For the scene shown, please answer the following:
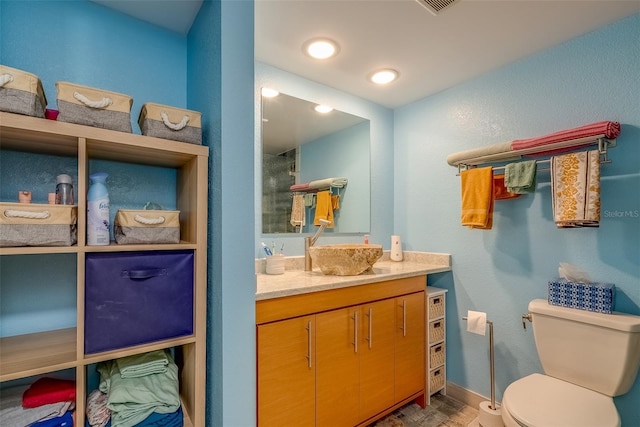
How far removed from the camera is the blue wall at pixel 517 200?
5.03ft

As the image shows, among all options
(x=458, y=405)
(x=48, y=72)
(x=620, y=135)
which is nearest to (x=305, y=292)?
(x=48, y=72)

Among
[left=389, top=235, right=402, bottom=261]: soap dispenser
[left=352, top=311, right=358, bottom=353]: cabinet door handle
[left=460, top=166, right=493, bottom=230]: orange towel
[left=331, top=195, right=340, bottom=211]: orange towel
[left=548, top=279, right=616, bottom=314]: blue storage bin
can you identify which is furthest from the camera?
[left=389, top=235, right=402, bottom=261]: soap dispenser

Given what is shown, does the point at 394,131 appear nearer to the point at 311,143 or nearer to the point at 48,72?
the point at 311,143

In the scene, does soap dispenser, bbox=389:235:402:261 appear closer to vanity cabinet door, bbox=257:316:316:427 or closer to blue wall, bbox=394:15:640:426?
blue wall, bbox=394:15:640:426

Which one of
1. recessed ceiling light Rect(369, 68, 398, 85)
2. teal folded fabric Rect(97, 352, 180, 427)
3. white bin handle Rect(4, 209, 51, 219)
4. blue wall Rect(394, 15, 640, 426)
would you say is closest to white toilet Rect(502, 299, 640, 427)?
blue wall Rect(394, 15, 640, 426)

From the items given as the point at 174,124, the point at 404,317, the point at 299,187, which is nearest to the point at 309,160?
the point at 299,187

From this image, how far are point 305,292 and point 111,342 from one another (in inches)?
29.7

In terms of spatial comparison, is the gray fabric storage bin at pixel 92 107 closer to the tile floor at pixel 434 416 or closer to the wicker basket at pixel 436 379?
the tile floor at pixel 434 416

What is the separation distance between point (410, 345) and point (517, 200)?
1118 mm

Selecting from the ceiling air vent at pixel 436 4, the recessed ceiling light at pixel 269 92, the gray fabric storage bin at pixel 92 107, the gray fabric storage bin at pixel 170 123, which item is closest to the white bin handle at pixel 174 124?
the gray fabric storage bin at pixel 170 123

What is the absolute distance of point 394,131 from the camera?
2.67m

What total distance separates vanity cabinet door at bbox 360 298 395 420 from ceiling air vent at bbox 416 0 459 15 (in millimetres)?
1487

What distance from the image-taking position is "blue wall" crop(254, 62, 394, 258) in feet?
6.35

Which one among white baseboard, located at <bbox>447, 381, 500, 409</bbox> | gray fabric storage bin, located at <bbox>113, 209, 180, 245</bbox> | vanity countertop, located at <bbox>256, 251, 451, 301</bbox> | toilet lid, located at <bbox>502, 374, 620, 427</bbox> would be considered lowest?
white baseboard, located at <bbox>447, 381, 500, 409</bbox>
